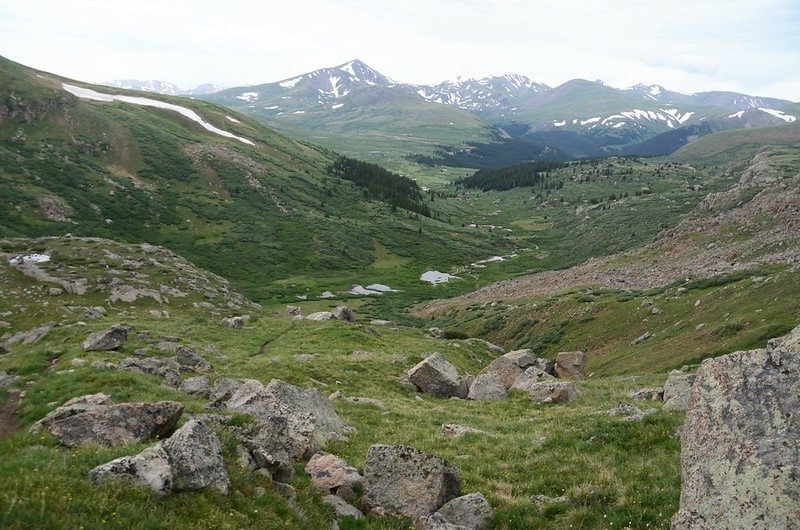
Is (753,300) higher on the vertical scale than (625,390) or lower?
higher

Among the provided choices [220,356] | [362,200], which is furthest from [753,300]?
[362,200]

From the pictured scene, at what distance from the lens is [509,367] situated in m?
34.0

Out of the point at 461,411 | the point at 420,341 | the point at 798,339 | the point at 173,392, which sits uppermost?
the point at 798,339

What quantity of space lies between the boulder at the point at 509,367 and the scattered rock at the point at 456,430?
1117cm

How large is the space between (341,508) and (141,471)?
16.5 ft

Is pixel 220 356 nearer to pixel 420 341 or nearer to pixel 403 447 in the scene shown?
pixel 420 341

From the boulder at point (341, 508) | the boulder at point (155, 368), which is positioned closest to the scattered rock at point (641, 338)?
the boulder at point (155, 368)

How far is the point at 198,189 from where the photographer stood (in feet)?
456

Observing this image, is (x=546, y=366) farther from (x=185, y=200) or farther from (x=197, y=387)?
(x=185, y=200)

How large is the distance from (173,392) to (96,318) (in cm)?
3009

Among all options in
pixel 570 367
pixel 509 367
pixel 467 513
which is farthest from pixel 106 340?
pixel 570 367

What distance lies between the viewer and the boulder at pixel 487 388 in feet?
96.3

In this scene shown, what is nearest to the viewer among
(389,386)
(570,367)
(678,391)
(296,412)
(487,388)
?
(296,412)

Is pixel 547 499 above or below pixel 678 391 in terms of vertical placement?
below
